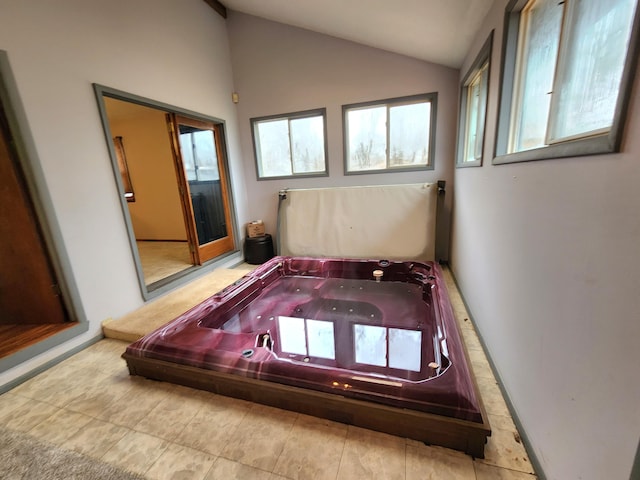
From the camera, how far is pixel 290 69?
377 cm

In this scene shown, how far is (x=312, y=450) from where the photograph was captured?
4.04 ft

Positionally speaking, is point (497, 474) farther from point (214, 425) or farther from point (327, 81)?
point (327, 81)

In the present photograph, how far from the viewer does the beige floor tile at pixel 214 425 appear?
1.30 meters

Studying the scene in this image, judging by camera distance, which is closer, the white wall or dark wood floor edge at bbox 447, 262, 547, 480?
dark wood floor edge at bbox 447, 262, 547, 480

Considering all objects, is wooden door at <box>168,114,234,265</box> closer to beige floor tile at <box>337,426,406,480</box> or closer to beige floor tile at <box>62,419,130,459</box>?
beige floor tile at <box>62,419,130,459</box>

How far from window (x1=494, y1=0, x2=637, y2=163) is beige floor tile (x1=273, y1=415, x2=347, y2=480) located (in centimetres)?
150

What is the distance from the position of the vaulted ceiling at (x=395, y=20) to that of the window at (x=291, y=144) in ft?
3.29

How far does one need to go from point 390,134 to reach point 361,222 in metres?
1.27

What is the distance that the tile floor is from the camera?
1.14 m

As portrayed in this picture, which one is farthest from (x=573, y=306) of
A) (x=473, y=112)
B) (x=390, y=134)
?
(x=390, y=134)

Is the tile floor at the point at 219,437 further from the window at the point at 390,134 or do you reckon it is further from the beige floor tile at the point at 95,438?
the window at the point at 390,134

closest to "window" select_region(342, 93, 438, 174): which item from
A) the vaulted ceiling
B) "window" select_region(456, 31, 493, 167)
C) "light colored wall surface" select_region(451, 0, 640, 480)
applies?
"window" select_region(456, 31, 493, 167)

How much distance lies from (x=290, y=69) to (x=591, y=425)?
4.38m

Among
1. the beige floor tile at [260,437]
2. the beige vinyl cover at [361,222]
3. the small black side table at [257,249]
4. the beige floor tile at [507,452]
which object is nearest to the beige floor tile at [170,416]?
the beige floor tile at [260,437]
